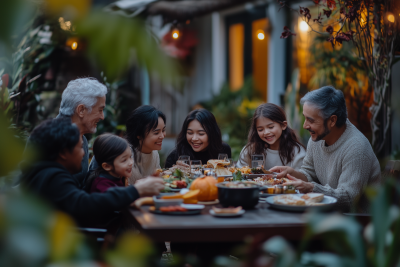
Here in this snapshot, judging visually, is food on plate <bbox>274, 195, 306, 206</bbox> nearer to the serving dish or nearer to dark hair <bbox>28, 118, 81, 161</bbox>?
the serving dish

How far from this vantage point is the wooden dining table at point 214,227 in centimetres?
181

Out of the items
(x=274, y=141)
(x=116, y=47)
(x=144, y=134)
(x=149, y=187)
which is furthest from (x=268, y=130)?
(x=116, y=47)

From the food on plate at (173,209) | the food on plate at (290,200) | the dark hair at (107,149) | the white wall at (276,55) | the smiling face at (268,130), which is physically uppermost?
the white wall at (276,55)

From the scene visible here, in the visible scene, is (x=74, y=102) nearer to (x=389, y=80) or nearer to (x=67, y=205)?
(x=67, y=205)

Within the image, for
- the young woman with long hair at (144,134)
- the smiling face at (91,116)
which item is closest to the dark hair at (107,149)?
the smiling face at (91,116)

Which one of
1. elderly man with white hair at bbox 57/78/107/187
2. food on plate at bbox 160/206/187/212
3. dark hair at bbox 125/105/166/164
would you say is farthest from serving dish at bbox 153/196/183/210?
dark hair at bbox 125/105/166/164

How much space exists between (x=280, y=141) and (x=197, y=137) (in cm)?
76

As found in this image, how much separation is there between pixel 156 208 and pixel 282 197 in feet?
2.20

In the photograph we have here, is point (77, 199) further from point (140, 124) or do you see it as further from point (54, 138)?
point (140, 124)

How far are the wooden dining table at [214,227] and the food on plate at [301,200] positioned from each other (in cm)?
14

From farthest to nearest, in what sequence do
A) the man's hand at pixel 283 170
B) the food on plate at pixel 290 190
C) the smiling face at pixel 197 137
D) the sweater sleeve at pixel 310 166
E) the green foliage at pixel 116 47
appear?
the smiling face at pixel 197 137, the sweater sleeve at pixel 310 166, the man's hand at pixel 283 170, the food on plate at pixel 290 190, the green foliage at pixel 116 47

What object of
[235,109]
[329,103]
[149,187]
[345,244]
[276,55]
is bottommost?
[345,244]

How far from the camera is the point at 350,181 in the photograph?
2.78m

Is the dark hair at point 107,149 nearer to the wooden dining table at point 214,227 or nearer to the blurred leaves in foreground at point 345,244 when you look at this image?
the wooden dining table at point 214,227
